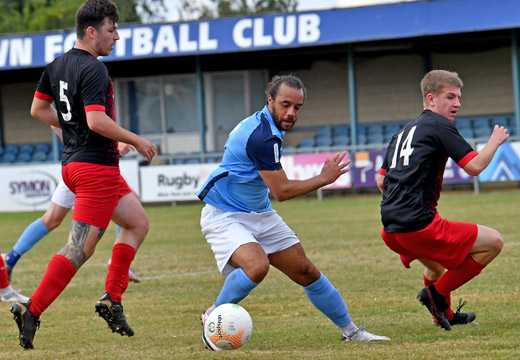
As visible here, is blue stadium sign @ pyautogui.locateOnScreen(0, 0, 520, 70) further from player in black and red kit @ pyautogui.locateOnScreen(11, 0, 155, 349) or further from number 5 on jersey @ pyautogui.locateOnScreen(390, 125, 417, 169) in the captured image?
→ player in black and red kit @ pyautogui.locateOnScreen(11, 0, 155, 349)

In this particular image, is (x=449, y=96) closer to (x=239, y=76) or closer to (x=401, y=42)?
(x=401, y=42)

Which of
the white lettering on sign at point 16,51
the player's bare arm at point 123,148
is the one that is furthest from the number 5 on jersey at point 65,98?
→ the white lettering on sign at point 16,51

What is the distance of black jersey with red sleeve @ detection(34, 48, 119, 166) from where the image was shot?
5.24 metres

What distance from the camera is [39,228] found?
27.1ft

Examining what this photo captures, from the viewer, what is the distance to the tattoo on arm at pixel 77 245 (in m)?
5.35

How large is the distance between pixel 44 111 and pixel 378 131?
1975cm

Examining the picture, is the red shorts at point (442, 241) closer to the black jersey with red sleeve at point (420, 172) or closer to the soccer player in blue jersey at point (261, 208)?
the black jersey with red sleeve at point (420, 172)

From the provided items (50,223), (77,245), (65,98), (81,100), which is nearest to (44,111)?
(65,98)

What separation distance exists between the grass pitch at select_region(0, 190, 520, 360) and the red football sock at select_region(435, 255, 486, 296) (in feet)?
0.97

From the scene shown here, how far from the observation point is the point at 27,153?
91.4 feet

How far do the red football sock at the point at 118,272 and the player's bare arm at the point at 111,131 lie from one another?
3.27 ft

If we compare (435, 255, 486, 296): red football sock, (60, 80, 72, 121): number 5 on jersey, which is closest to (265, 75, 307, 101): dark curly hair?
(60, 80, 72, 121): number 5 on jersey

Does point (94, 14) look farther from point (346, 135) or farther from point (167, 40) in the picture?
point (346, 135)

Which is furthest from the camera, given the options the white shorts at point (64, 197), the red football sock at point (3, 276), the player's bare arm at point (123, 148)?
the white shorts at point (64, 197)
